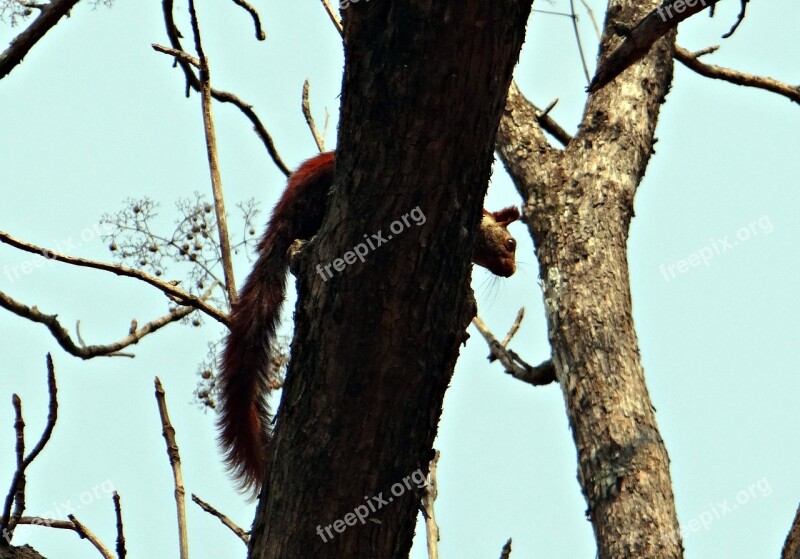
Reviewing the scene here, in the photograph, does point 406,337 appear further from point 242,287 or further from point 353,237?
point 242,287

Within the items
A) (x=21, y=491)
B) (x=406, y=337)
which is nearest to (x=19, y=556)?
(x=21, y=491)

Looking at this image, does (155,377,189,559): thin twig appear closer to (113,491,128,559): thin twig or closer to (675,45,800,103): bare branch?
(113,491,128,559): thin twig

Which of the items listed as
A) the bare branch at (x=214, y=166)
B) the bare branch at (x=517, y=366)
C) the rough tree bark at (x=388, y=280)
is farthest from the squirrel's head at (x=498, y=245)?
the rough tree bark at (x=388, y=280)

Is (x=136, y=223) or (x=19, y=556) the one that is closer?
(x=19, y=556)

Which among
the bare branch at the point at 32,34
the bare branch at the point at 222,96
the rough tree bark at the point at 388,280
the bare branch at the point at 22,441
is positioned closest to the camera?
the rough tree bark at the point at 388,280

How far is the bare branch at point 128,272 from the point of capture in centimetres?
296

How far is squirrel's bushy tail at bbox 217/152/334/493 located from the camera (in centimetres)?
349

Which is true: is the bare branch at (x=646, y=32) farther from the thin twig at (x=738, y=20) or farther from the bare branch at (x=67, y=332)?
the bare branch at (x=67, y=332)

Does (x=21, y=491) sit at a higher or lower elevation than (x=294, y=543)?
higher

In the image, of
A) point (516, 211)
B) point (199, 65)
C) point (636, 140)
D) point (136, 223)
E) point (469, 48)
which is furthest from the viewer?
point (516, 211)

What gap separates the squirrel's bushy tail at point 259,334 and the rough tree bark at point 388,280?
1313 millimetres

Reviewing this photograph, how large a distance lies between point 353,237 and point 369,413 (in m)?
0.35

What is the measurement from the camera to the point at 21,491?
1.98 meters

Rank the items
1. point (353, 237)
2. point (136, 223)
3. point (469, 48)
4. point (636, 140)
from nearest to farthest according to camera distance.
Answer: point (469, 48), point (353, 237), point (136, 223), point (636, 140)
